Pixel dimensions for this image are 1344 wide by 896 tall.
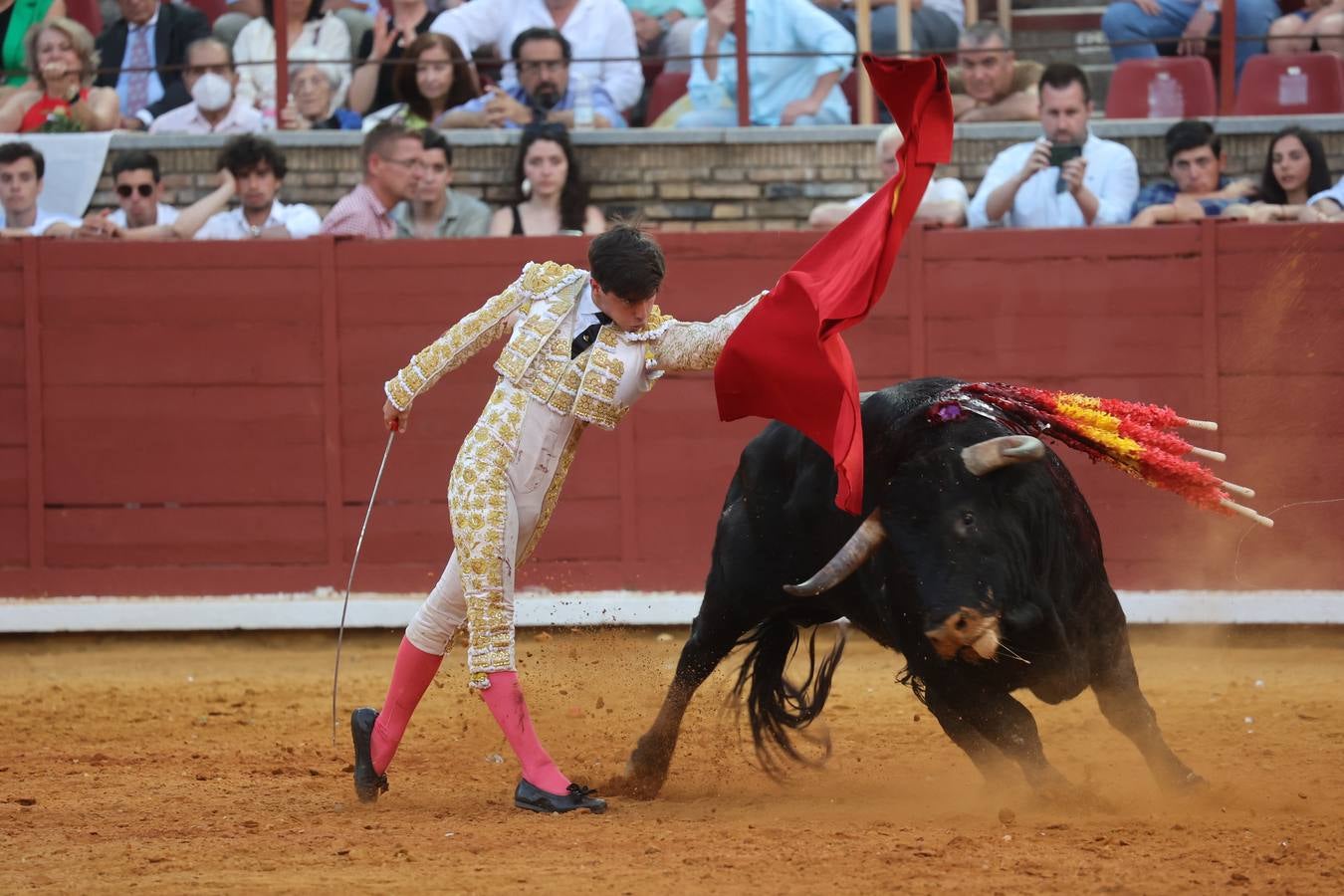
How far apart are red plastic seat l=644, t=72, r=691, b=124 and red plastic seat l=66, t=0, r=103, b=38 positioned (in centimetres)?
290

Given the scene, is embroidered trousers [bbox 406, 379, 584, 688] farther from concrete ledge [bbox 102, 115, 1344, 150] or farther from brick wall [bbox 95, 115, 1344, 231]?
concrete ledge [bbox 102, 115, 1344, 150]

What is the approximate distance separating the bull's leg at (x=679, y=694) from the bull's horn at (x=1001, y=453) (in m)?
0.88

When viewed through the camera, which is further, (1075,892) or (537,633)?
(537,633)

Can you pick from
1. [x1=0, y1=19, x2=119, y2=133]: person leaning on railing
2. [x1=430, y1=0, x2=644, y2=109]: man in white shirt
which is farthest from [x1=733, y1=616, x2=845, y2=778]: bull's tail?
[x1=0, y1=19, x2=119, y2=133]: person leaning on railing

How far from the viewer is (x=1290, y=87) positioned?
25.3 feet

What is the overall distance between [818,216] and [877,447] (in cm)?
320

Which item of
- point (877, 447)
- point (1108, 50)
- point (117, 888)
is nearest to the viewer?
point (117, 888)

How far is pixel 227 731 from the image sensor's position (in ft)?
17.4

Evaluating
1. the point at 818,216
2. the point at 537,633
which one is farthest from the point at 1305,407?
the point at 537,633

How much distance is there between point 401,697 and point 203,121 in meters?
5.06

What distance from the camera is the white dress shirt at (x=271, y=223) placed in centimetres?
725

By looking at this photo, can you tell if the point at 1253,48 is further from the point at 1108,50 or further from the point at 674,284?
the point at 674,284

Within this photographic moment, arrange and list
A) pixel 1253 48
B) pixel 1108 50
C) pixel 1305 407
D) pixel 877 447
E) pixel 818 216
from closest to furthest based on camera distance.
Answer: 1. pixel 877 447
2. pixel 1305 407
3. pixel 818 216
4. pixel 1253 48
5. pixel 1108 50

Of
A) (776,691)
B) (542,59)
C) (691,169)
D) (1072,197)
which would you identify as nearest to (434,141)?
(542,59)
